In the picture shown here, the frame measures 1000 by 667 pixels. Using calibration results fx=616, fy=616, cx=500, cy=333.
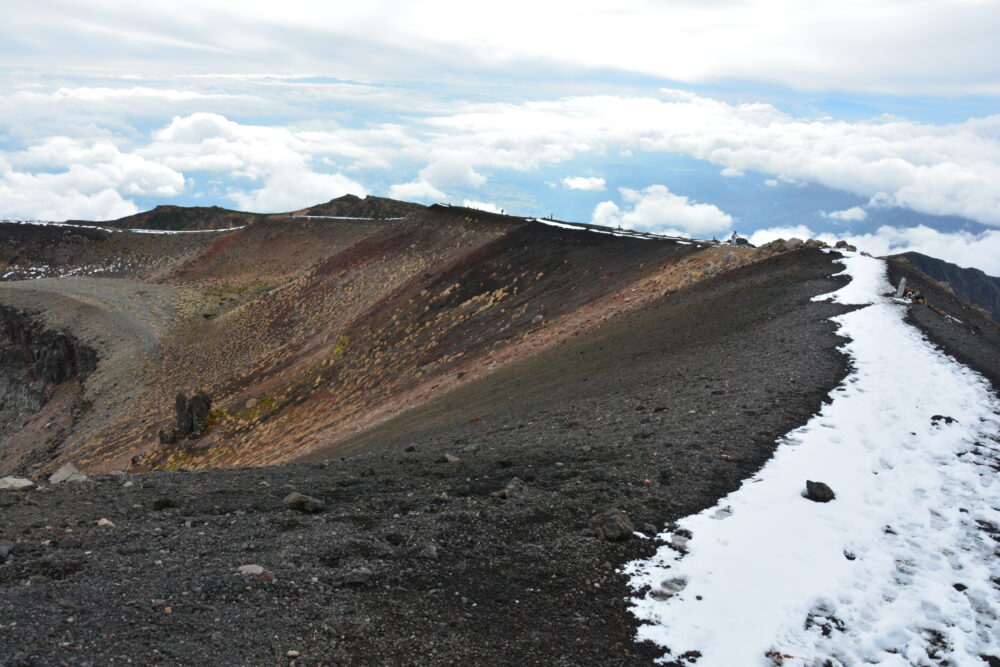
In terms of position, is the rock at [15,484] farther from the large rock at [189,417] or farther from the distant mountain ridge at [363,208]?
the distant mountain ridge at [363,208]

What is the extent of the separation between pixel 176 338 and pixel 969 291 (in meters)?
160

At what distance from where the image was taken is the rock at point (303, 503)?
25.8 feet

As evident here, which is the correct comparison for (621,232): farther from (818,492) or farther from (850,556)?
(850,556)

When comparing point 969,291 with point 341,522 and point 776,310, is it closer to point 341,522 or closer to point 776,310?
point 776,310

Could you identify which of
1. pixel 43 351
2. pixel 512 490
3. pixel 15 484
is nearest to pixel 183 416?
pixel 15 484

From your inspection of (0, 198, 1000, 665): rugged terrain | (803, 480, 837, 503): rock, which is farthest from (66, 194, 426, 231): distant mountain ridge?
(803, 480, 837, 503): rock

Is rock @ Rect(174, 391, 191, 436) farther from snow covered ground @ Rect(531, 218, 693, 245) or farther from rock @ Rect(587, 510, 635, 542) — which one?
rock @ Rect(587, 510, 635, 542)

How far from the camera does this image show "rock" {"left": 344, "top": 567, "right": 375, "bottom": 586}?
6125 millimetres

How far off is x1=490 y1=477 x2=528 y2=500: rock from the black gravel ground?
8 cm

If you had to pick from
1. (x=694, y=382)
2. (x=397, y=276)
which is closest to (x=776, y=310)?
(x=694, y=382)

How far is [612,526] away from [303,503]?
391cm

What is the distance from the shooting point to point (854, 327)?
15500 millimetres

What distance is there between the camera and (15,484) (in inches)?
320

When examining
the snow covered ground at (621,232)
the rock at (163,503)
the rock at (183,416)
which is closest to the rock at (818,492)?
the rock at (163,503)
